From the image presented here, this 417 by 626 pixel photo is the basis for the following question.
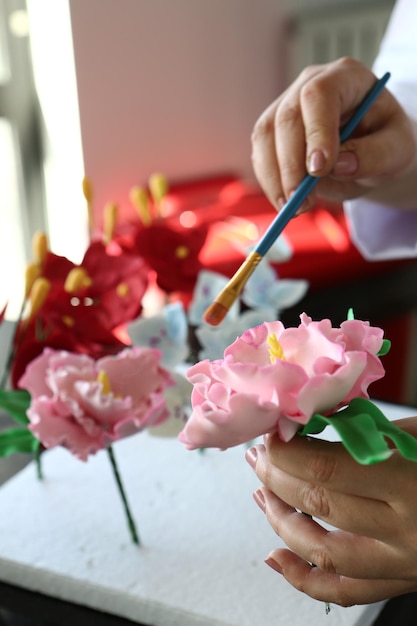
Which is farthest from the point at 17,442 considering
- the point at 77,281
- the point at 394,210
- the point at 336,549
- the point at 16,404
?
the point at 394,210

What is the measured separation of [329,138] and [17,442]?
11.9 inches

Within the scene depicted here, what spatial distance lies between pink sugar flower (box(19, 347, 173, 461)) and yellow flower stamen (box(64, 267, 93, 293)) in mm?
79

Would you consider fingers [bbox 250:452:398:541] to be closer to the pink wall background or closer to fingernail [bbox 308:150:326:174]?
fingernail [bbox 308:150:326:174]

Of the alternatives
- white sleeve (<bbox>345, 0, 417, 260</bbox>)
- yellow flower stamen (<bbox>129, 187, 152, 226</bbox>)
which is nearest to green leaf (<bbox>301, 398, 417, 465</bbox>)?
yellow flower stamen (<bbox>129, 187, 152, 226</bbox>)

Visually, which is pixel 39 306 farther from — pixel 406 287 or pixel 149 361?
pixel 406 287

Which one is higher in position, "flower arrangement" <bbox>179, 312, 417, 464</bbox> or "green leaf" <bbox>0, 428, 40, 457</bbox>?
"flower arrangement" <bbox>179, 312, 417, 464</bbox>

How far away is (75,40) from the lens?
1.88m

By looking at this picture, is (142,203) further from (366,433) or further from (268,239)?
(366,433)

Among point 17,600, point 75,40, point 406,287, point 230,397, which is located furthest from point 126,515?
point 75,40

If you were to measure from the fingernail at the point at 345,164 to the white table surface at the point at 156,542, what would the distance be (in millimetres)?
240

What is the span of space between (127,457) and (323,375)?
0.37 meters

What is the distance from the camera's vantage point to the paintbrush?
1.24 feet

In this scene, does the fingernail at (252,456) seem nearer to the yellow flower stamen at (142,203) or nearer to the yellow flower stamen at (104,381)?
the yellow flower stamen at (104,381)

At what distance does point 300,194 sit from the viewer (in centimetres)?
51
